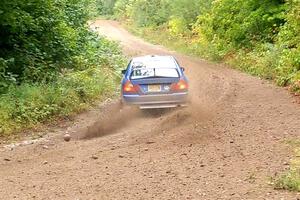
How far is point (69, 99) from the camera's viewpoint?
15141 mm

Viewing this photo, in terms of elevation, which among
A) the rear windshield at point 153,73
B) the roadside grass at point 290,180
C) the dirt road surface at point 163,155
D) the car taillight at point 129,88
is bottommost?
the dirt road surface at point 163,155

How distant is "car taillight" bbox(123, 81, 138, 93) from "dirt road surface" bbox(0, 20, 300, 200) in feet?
1.75

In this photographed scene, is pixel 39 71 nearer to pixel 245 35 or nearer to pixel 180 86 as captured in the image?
pixel 180 86

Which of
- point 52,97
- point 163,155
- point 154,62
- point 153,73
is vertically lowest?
point 163,155

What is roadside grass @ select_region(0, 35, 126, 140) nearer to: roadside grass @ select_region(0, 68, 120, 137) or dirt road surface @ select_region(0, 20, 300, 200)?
roadside grass @ select_region(0, 68, 120, 137)

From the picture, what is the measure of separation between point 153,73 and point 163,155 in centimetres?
435

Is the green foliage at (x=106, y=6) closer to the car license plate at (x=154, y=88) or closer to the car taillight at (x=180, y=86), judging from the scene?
the car taillight at (x=180, y=86)

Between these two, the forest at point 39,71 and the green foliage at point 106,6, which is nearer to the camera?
the forest at point 39,71

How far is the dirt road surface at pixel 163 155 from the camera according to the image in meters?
7.61

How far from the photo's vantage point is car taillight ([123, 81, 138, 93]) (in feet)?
44.4

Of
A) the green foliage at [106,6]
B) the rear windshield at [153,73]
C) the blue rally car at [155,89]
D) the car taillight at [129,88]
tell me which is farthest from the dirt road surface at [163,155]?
the green foliage at [106,6]

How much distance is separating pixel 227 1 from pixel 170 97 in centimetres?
1649

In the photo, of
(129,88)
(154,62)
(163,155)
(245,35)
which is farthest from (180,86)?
(245,35)

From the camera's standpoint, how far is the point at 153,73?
13.6 metres
